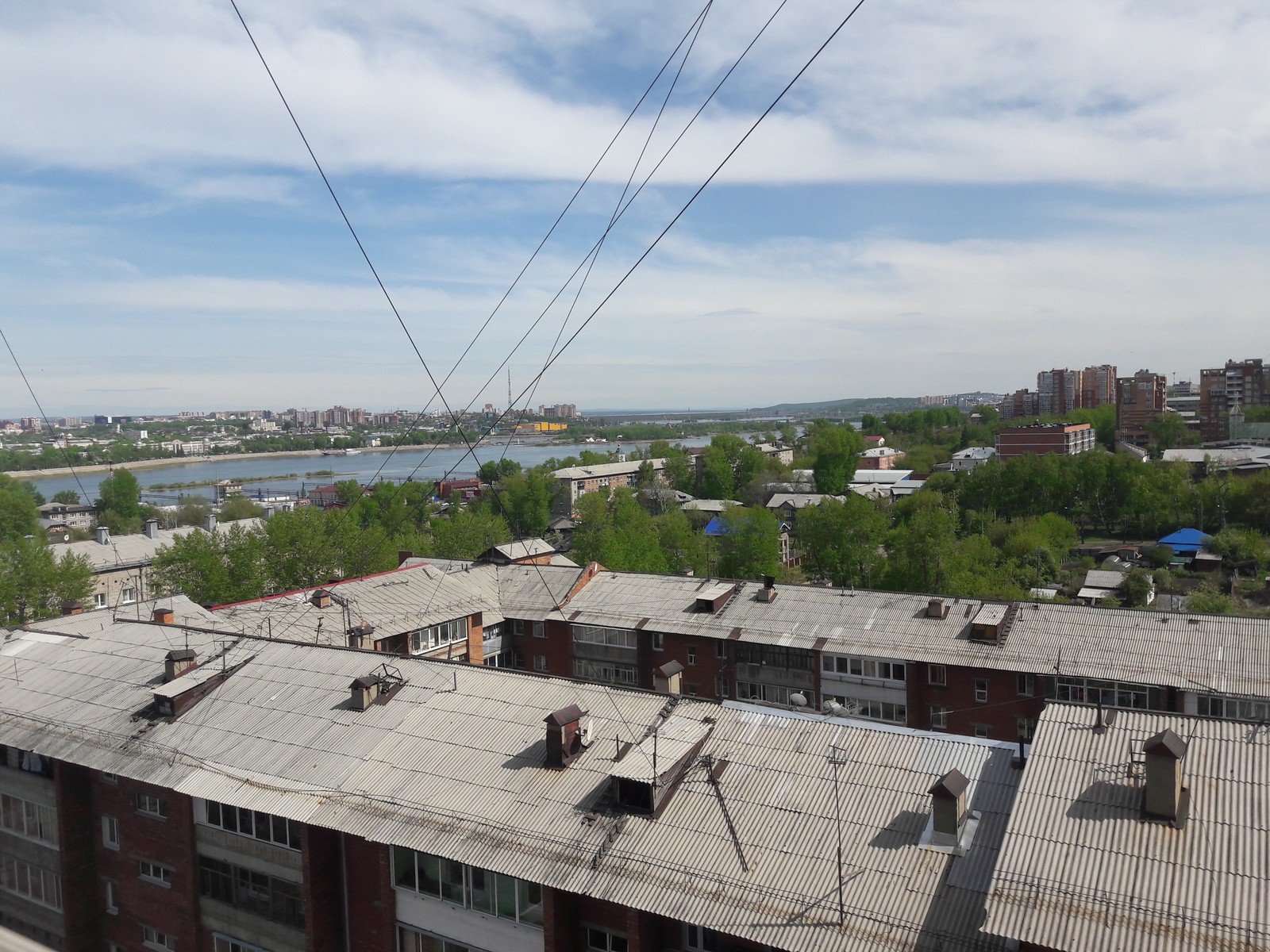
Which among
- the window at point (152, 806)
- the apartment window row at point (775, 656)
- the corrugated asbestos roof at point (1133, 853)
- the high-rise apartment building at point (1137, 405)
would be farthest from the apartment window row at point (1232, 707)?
the high-rise apartment building at point (1137, 405)

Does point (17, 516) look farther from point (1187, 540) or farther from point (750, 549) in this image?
A: point (1187, 540)

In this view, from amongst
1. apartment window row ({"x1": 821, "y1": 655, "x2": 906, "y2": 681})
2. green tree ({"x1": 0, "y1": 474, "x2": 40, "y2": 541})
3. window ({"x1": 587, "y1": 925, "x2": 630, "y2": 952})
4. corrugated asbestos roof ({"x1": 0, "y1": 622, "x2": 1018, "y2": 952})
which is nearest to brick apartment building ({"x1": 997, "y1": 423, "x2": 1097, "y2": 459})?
apartment window row ({"x1": 821, "y1": 655, "x2": 906, "y2": 681})

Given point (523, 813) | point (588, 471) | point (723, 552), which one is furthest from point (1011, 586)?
point (588, 471)

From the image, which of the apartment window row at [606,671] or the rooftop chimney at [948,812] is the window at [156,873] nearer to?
the rooftop chimney at [948,812]

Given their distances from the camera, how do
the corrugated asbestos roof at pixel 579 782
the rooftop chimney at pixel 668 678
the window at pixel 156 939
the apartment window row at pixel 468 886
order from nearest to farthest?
the corrugated asbestos roof at pixel 579 782
the apartment window row at pixel 468 886
the window at pixel 156 939
the rooftop chimney at pixel 668 678

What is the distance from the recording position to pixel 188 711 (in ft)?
35.6

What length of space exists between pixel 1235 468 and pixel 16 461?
12834 cm

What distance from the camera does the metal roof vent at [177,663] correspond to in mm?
11609

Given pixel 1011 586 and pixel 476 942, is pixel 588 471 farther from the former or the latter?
pixel 476 942

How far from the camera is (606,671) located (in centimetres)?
2055

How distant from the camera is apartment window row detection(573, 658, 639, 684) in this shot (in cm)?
2003

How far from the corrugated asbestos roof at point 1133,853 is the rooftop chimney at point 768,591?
11808 millimetres

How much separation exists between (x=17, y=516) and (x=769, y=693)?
4763 cm

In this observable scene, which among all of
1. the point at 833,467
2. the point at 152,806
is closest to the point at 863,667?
the point at 152,806
